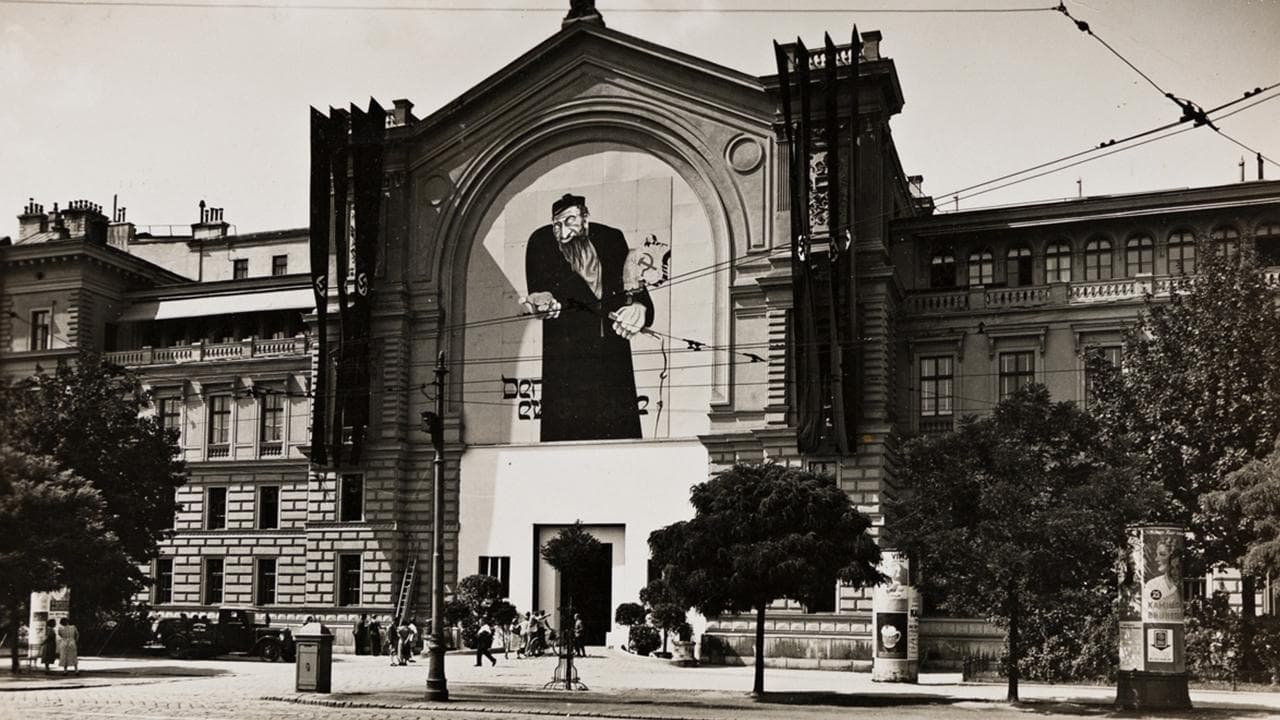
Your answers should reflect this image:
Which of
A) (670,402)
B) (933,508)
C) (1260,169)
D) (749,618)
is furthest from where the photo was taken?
(1260,169)

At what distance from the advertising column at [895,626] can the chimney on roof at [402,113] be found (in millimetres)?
30581

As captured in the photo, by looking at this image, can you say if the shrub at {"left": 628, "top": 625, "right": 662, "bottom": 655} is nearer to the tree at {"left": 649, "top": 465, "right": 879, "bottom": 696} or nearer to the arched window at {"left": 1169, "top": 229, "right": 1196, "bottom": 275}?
the tree at {"left": 649, "top": 465, "right": 879, "bottom": 696}

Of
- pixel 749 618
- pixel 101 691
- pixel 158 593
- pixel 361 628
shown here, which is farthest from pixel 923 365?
pixel 158 593

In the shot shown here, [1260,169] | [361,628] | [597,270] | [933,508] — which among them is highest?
[1260,169]

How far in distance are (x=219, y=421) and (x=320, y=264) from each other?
512 inches

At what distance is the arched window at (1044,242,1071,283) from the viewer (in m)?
54.0

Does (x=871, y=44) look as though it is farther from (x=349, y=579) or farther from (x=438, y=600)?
(x=349, y=579)

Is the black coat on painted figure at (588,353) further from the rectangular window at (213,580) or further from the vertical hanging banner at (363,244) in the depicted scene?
the rectangular window at (213,580)

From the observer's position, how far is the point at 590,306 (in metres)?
55.0

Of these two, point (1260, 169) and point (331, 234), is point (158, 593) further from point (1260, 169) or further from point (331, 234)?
point (1260, 169)

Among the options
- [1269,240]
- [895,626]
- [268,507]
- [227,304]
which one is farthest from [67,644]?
[1269,240]

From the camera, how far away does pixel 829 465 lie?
162 feet

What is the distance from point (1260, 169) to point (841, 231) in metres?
20.8

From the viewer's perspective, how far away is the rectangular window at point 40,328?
6538cm
